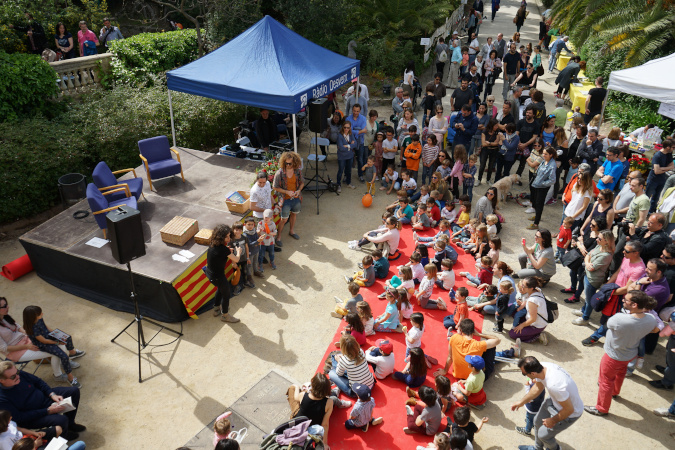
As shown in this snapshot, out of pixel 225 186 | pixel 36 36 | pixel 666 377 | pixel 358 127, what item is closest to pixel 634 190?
pixel 666 377

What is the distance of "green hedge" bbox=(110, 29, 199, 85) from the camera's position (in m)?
14.1

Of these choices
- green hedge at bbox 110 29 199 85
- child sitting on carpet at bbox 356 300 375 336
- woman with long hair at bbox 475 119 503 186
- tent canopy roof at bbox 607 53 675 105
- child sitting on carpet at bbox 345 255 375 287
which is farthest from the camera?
green hedge at bbox 110 29 199 85

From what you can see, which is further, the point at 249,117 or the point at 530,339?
the point at 249,117

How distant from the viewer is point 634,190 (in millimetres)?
8258

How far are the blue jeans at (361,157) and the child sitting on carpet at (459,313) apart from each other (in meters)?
5.34

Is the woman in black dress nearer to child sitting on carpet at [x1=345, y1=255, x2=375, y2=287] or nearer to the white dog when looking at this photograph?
child sitting on carpet at [x1=345, y1=255, x2=375, y2=287]

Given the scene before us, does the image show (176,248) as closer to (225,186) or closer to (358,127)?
(225,186)

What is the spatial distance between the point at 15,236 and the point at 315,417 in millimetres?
7639

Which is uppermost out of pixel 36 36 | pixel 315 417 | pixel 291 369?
pixel 36 36

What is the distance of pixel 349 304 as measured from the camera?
7.59 meters

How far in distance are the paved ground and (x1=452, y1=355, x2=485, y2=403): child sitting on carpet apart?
0.39 metres

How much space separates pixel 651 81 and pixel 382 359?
24.9 feet

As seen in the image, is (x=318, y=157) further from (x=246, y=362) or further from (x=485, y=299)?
(x=246, y=362)

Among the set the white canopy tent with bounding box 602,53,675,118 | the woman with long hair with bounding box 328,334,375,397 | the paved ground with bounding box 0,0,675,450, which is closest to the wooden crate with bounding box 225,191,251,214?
the paved ground with bounding box 0,0,675,450
